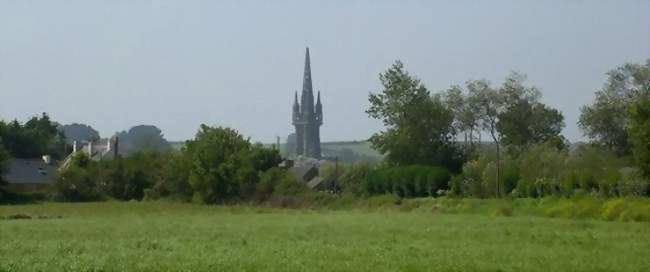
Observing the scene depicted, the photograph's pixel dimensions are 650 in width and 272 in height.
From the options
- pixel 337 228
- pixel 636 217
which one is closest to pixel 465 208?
pixel 636 217

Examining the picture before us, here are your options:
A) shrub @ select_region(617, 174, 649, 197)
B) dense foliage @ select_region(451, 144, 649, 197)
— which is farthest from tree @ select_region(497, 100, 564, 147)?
shrub @ select_region(617, 174, 649, 197)

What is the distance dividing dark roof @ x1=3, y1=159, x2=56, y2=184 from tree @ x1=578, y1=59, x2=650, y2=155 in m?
57.3

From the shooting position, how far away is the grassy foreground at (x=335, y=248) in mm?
24859

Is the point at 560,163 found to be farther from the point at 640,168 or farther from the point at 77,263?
the point at 77,263

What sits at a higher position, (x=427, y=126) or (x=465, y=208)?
(x=427, y=126)

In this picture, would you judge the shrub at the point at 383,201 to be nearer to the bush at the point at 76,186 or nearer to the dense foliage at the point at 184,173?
the dense foliage at the point at 184,173

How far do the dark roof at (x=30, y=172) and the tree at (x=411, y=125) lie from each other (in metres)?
37.7

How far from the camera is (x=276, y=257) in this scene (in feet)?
87.2

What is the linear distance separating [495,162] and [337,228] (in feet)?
151

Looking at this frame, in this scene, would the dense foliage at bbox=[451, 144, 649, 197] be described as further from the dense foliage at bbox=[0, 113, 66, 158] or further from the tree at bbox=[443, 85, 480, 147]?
the dense foliage at bbox=[0, 113, 66, 158]

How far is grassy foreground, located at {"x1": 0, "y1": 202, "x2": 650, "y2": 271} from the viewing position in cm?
2486

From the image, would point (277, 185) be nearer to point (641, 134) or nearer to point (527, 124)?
point (527, 124)

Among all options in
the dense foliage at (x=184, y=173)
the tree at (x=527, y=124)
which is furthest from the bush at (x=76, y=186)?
the tree at (x=527, y=124)

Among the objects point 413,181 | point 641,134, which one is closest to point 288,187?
point 413,181
